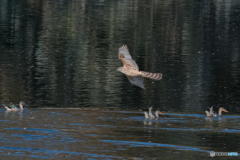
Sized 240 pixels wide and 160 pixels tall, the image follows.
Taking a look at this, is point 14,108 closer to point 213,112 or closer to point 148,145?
point 148,145

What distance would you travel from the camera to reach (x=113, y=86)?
2889cm

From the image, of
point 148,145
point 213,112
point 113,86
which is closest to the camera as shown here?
point 148,145

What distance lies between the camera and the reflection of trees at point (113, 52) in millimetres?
27141

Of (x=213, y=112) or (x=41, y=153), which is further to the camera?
(x=213, y=112)

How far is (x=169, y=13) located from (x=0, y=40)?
25196 millimetres

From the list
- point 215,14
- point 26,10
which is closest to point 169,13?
point 215,14

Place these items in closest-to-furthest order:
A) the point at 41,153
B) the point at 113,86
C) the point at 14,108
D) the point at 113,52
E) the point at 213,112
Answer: the point at 41,153 → the point at 14,108 → the point at 213,112 → the point at 113,86 → the point at 113,52

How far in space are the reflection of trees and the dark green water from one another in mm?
59

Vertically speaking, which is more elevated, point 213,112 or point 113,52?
point 213,112

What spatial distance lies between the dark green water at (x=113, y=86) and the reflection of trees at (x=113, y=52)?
0.20ft

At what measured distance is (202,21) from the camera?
59.3 m

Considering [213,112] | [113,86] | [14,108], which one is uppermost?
[14,108]

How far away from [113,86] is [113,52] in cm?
1080

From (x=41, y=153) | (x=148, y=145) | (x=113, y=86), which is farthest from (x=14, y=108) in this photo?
(x=113, y=86)
